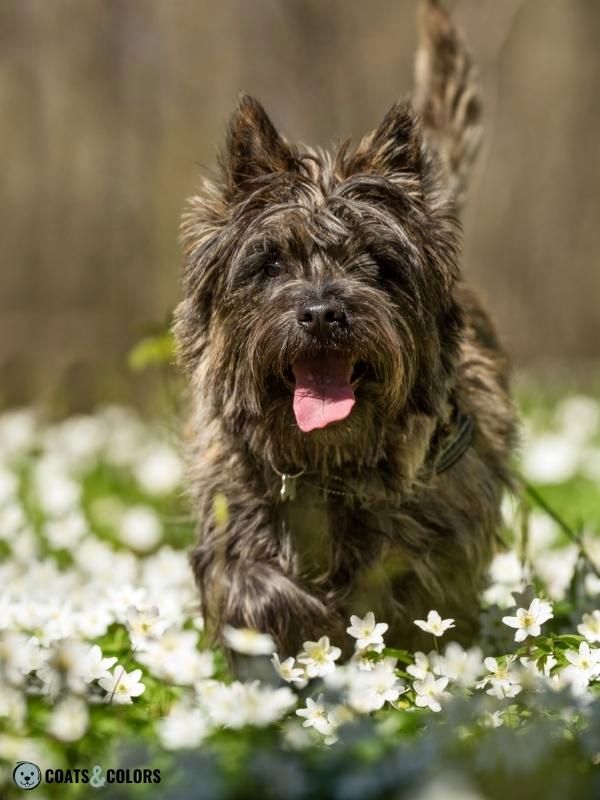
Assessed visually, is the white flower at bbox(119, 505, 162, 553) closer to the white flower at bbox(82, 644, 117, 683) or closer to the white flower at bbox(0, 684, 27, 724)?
the white flower at bbox(82, 644, 117, 683)

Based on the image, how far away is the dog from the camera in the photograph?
3662 millimetres

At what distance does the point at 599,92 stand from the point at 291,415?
37.2ft

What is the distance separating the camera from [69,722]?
96.5 inches

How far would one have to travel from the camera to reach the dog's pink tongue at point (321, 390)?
362 cm

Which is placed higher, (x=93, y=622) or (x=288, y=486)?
(x=288, y=486)

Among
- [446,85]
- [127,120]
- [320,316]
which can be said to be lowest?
[320,316]

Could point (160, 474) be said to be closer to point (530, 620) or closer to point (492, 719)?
point (530, 620)

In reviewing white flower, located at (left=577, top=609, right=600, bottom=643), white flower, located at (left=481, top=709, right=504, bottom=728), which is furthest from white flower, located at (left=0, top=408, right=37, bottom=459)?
white flower, located at (left=481, top=709, right=504, bottom=728)

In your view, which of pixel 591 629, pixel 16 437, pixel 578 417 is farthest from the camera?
pixel 578 417

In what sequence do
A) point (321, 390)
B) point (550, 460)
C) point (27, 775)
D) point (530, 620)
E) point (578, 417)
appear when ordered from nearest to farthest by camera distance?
point (27, 775), point (530, 620), point (321, 390), point (550, 460), point (578, 417)

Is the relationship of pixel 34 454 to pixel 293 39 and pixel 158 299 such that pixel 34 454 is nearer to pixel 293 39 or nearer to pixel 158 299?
pixel 158 299

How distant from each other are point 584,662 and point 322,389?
3.72 feet

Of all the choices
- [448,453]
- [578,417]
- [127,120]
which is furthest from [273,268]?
[127,120]

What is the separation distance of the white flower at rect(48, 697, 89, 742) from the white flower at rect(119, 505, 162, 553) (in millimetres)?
3543
